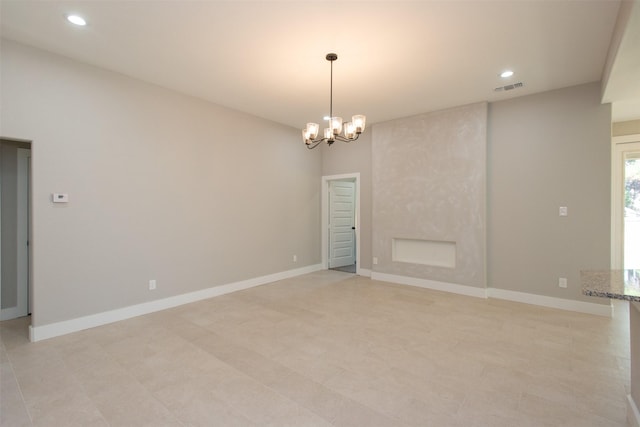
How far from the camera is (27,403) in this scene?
2.09m

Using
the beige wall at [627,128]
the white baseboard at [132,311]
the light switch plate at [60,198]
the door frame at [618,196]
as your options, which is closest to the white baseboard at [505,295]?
the door frame at [618,196]

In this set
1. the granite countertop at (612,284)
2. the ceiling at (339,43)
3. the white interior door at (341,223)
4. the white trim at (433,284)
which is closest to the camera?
the granite countertop at (612,284)

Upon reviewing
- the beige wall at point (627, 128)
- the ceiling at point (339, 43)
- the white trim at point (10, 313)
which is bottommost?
the white trim at point (10, 313)

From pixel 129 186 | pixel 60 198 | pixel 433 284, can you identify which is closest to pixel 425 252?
pixel 433 284

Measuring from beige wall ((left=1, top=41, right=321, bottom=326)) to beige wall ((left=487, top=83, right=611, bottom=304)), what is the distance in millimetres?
3945

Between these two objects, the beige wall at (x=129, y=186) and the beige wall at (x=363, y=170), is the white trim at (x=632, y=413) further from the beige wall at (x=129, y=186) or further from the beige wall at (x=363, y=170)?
the beige wall at (x=129, y=186)

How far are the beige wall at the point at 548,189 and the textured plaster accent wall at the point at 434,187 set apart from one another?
0.78 ft

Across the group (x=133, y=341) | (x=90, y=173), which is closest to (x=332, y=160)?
(x=90, y=173)

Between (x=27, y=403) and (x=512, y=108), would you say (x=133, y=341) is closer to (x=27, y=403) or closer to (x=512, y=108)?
(x=27, y=403)

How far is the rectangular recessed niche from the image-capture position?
16.6 feet

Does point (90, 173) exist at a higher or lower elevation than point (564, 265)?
higher

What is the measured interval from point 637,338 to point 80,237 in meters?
4.99

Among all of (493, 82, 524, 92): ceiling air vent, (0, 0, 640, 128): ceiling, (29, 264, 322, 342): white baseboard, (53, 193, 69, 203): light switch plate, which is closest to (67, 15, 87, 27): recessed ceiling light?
(0, 0, 640, 128): ceiling

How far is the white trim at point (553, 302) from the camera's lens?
3.81 meters
